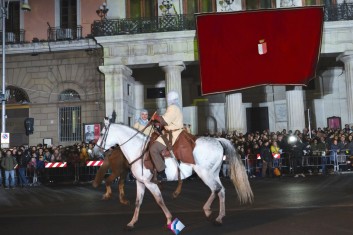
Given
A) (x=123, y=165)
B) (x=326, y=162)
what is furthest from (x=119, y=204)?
(x=326, y=162)

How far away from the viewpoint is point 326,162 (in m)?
23.3

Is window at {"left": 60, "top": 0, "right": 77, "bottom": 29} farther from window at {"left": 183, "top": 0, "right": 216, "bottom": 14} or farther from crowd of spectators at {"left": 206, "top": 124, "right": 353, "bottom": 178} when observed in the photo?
crowd of spectators at {"left": 206, "top": 124, "right": 353, "bottom": 178}

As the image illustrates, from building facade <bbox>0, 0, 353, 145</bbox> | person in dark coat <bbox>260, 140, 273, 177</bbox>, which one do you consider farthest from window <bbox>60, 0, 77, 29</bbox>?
person in dark coat <bbox>260, 140, 273, 177</bbox>

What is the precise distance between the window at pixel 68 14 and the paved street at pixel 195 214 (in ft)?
62.1

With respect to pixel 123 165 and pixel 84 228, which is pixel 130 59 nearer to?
pixel 123 165

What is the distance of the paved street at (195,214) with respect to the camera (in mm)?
A: 8914

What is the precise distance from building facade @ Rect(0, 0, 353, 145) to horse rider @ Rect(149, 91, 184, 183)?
18.8 metres

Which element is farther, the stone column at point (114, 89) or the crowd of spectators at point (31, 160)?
the stone column at point (114, 89)

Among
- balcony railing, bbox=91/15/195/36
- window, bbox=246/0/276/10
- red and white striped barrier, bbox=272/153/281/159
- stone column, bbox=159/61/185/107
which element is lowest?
red and white striped barrier, bbox=272/153/281/159

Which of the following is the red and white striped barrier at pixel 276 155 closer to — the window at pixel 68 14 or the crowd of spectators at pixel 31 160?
the crowd of spectators at pixel 31 160

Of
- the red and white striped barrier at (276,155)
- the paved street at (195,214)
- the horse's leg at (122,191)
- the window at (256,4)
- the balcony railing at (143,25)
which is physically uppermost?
the window at (256,4)

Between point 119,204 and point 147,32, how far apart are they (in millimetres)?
18495

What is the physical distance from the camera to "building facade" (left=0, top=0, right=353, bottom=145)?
2980 cm

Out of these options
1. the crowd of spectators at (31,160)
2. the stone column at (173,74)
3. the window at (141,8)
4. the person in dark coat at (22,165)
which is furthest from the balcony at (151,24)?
the person in dark coat at (22,165)
